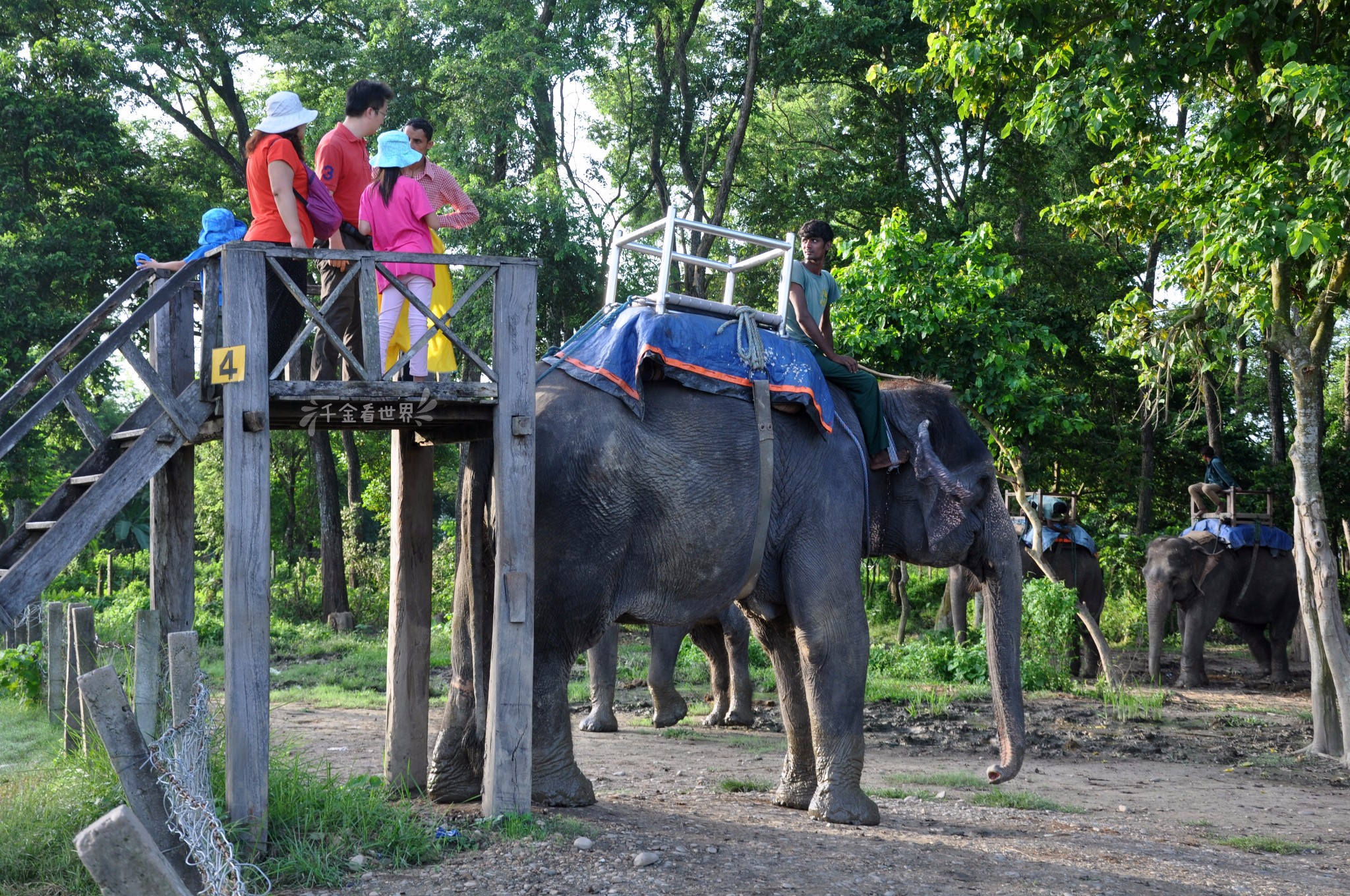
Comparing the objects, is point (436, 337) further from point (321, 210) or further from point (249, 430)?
point (249, 430)

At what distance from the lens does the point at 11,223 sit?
2098cm

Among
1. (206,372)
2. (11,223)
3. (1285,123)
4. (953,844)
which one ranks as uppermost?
(11,223)

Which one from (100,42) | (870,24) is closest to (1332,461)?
(870,24)

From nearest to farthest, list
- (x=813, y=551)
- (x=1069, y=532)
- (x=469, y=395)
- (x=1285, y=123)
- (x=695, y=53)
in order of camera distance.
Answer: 1. (x=469, y=395)
2. (x=813, y=551)
3. (x=1285, y=123)
4. (x=1069, y=532)
5. (x=695, y=53)

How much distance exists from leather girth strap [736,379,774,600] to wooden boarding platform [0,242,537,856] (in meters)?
1.39

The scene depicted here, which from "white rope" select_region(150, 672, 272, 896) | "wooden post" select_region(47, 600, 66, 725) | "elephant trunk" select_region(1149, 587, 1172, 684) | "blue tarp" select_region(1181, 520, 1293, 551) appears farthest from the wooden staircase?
"blue tarp" select_region(1181, 520, 1293, 551)

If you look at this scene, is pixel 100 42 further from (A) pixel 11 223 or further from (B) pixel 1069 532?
(B) pixel 1069 532

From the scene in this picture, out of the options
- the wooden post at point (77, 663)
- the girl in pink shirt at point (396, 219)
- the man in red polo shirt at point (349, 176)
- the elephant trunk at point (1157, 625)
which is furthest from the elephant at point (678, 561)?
the elephant trunk at point (1157, 625)

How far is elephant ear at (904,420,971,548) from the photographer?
7996 mm

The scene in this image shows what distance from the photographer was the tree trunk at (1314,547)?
10.0 metres

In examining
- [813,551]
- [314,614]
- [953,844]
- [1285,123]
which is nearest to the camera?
[953,844]

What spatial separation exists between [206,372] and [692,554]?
2708 mm

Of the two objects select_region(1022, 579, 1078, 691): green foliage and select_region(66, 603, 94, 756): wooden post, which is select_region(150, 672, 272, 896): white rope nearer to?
select_region(66, 603, 94, 756): wooden post

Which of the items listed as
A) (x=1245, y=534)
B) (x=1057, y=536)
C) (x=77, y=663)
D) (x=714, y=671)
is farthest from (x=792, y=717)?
(x=1245, y=534)
